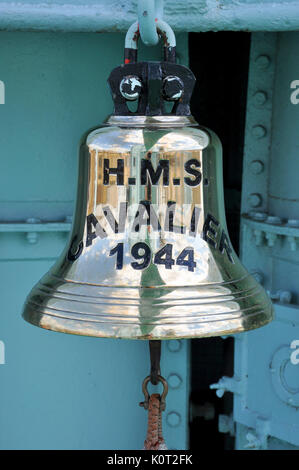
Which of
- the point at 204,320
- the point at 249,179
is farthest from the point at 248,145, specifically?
the point at 204,320

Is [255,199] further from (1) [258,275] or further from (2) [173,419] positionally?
(2) [173,419]

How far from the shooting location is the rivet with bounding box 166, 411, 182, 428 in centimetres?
202

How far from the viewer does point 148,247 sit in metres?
1.12

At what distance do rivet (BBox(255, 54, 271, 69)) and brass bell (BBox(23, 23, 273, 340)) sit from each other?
2.52ft

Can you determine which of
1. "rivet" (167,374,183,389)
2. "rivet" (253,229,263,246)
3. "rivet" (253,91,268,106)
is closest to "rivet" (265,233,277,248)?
"rivet" (253,229,263,246)

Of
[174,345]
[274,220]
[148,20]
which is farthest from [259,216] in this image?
[148,20]

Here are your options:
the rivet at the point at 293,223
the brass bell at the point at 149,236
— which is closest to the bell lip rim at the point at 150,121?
the brass bell at the point at 149,236

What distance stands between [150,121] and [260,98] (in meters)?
0.85

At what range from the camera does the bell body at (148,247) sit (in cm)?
107

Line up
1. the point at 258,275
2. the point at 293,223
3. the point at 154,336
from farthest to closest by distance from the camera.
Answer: the point at 258,275 → the point at 293,223 → the point at 154,336

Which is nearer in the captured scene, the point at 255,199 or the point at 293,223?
the point at 293,223

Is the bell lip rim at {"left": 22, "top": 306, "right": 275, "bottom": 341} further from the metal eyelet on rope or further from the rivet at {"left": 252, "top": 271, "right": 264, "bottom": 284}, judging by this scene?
the rivet at {"left": 252, "top": 271, "right": 264, "bottom": 284}

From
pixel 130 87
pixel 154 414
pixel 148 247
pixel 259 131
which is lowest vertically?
pixel 154 414

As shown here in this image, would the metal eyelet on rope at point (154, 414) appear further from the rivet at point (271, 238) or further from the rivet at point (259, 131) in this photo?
the rivet at point (259, 131)
